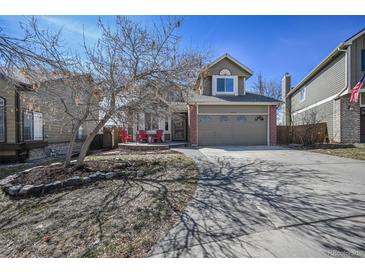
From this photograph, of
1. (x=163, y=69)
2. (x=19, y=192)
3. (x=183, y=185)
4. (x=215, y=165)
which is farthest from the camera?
(x=215, y=165)

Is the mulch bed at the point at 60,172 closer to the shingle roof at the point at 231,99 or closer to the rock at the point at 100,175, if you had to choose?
the rock at the point at 100,175

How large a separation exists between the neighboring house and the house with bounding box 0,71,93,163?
16.2m

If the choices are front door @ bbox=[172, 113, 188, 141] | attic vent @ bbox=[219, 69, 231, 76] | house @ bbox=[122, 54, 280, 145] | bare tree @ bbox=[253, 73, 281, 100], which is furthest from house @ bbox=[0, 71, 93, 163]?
bare tree @ bbox=[253, 73, 281, 100]

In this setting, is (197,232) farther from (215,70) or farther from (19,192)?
(215,70)

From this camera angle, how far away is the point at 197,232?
3016 millimetres

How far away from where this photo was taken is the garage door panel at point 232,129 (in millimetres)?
14969

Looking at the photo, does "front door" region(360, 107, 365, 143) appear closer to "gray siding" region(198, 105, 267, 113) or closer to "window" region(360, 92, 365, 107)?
"window" region(360, 92, 365, 107)

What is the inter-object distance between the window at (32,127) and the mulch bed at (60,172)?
5007 millimetres

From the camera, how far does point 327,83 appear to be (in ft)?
52.0

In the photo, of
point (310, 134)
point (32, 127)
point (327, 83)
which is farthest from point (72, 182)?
point (327, 83)

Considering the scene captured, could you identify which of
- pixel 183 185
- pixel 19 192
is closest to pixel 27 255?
pixel 19 192

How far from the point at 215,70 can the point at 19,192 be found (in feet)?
47.9

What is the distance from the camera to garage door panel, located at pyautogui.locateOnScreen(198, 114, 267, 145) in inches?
589

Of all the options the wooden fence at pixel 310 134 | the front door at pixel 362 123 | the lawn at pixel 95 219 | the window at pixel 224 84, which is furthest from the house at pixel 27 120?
the front door at pixel 362 123
